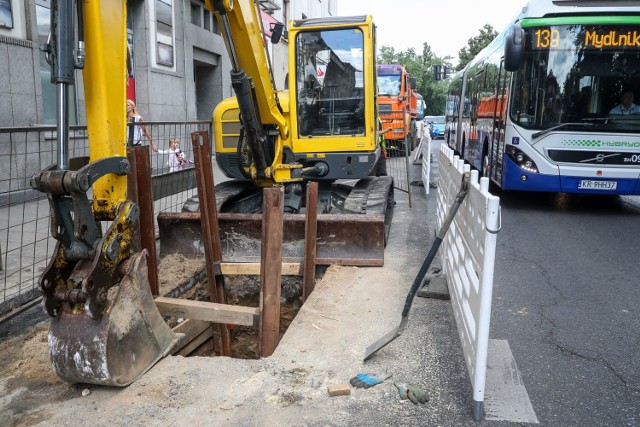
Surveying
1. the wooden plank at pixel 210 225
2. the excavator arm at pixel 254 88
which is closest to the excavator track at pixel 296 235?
the wooden plank at pixel 210 225

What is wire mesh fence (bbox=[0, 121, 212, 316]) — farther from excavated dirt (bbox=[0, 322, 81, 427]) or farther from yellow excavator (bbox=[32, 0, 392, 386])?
yellow excavator (bbox=[32, 0, 392, 386])

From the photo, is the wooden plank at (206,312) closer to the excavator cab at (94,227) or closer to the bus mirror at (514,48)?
the excavator cab at (94,227)

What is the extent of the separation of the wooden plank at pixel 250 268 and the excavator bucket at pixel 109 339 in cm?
229

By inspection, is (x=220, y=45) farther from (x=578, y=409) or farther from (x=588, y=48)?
(x=578, y=409)

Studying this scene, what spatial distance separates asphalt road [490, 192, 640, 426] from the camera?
3.35 m

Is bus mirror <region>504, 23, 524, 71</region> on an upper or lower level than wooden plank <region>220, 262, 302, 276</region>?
upper

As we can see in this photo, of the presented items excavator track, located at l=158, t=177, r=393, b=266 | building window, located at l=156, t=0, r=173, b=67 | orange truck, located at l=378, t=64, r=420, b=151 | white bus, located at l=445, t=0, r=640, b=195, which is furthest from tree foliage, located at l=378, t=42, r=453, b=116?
excavator track, located at l=158, t=177, r=393, b=266

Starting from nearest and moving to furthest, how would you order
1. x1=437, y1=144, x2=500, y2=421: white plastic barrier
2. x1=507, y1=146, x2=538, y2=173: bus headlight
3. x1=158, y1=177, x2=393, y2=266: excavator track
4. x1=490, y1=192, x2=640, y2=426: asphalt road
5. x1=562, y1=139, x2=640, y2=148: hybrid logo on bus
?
x1=437, y1=144, x2=500, y2=421: white plastic barrier < x1=490, y1=192, x2=640, y2=426: asphalt road < x1=158, y1=177, x2=393, y2=266: excavator track < x1=562, y1=139, x2=640, y2=148: hybrid logo on bus < x1=507, y1=146, x2=538, y2=173: bus headlight

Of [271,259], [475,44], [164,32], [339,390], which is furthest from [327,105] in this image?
[475,44]

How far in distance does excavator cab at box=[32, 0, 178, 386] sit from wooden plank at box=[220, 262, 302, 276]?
7.32ft

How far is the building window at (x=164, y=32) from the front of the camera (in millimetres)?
13673

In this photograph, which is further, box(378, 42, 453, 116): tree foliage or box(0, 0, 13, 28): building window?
box(378, 42, 453, 116): tree foliage

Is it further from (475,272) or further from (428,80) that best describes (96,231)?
(428,80)

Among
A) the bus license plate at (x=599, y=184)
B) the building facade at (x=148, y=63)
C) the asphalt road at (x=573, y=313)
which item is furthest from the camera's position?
the building facade at (x=148, y=63)
